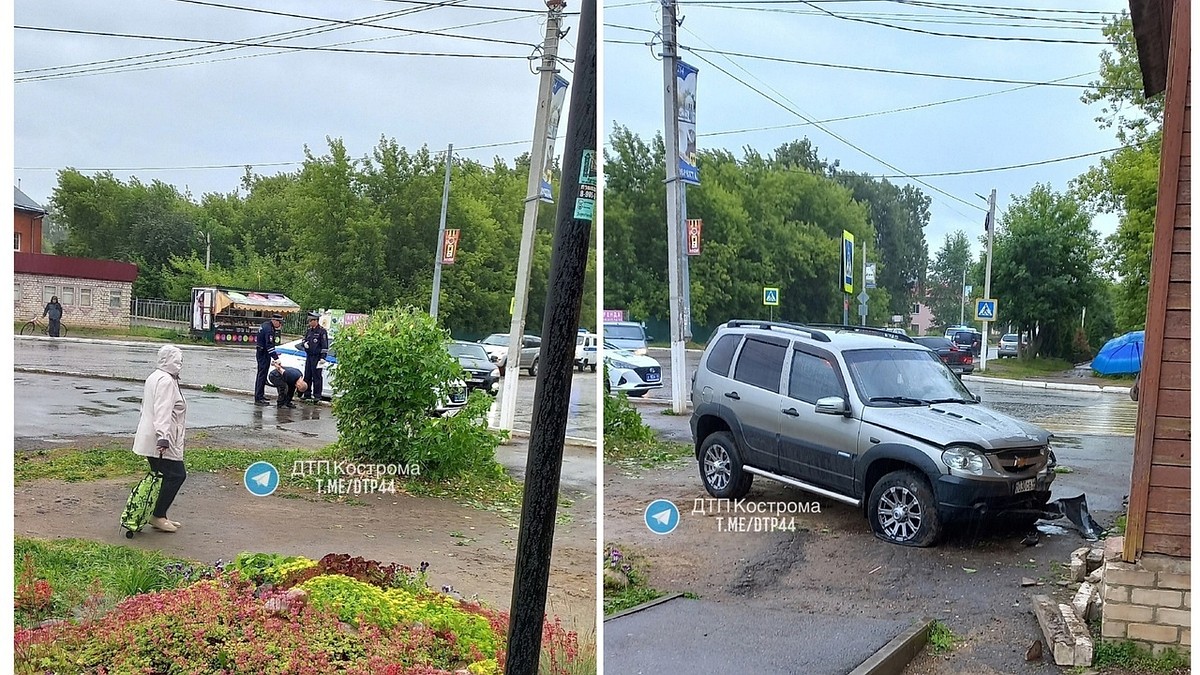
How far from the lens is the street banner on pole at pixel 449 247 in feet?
11.8

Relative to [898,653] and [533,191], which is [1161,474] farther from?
[533,191]

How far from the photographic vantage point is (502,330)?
367 centimetres

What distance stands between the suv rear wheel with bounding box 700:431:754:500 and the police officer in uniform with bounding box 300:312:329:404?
1.41 meters

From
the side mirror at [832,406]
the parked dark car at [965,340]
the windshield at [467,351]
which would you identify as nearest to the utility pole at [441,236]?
the windshield at [467,351]

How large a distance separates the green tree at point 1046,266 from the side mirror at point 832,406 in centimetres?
67

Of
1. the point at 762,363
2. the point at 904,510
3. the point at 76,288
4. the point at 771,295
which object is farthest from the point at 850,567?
the point at 76,288

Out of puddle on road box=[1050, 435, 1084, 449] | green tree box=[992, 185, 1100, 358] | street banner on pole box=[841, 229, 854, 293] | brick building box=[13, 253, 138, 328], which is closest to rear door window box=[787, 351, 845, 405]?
street banner on pole box=[841, 229, 854, 293]

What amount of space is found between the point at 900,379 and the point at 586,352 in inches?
43.6

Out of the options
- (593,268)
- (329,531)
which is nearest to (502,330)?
(593,268)

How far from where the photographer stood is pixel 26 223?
3.40 m

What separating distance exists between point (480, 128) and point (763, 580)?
1.90 meters

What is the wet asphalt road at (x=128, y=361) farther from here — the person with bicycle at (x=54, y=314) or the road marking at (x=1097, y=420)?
the road marking at (x=1097, y=420)

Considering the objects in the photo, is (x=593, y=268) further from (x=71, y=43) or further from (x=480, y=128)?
(x=71, y=43)

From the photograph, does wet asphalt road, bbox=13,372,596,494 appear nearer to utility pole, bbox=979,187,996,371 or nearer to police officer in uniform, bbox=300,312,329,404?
police officer in uniform, bbox=300,312,329,404
